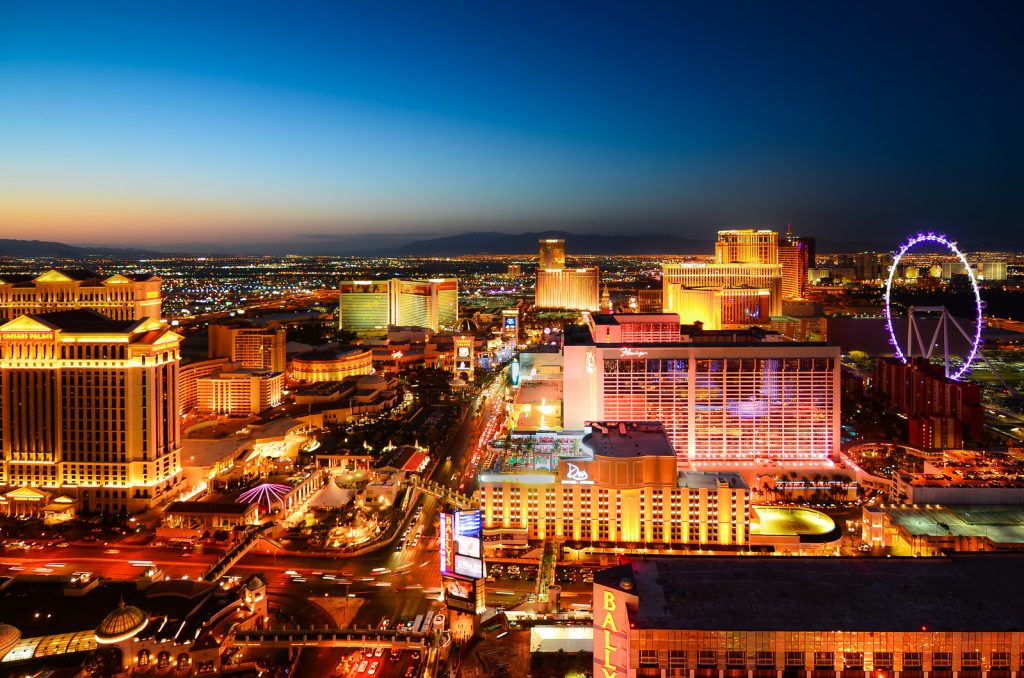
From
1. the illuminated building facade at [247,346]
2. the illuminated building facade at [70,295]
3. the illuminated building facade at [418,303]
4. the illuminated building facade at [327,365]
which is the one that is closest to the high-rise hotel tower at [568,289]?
the illuminated building facade at [418,303]

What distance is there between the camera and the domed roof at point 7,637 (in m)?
17.6

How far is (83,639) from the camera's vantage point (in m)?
18.7

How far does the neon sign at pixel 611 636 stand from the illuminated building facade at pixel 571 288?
3277 inches

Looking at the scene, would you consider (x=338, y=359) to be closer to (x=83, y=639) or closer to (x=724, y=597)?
(x=83, y=639)

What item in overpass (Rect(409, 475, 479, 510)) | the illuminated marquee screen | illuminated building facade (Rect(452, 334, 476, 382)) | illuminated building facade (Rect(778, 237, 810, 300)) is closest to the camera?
the illuminated marquee screen

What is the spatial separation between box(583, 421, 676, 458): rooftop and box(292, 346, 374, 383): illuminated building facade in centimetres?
2796

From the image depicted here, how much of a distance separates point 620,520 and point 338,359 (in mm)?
32777

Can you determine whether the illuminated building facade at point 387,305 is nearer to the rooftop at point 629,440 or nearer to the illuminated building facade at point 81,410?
the illuminated building facade at point 81,410

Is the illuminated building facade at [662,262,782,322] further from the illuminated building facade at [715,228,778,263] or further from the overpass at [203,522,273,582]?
the overpass at [203,522,273,582]

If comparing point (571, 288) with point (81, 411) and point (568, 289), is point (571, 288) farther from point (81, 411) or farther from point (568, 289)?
point (81, 411)

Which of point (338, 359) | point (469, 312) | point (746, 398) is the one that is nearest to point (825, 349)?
point (746, 398)

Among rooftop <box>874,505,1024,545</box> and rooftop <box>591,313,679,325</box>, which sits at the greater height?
rooftop <box>591,313,679,325</box>

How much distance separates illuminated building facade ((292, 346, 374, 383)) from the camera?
54.5 m

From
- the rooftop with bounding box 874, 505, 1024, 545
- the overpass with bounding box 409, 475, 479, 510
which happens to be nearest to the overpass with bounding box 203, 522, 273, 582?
the overpass with bounding box 409, 475, 479, 510
